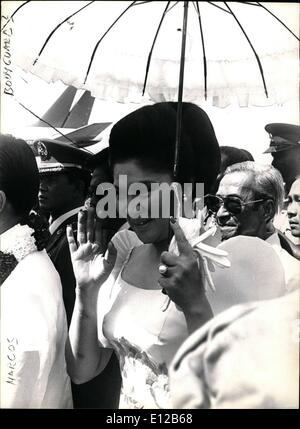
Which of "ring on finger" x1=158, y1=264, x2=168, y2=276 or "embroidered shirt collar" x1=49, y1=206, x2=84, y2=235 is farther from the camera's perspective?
"embroidered shirt collar" x1=49, y1=206, x2=84, y2=235

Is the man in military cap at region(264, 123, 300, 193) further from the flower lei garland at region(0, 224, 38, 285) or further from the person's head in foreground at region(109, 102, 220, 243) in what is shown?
the flower lei garland at region(0, 224, 38, 285)

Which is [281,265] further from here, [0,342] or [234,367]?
[234,367]

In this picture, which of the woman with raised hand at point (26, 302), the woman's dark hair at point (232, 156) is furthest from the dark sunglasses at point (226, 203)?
the woman with raised hand at point (26, 302)

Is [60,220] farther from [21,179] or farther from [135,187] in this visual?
[135,187]

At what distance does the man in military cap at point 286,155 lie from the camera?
3609 mm

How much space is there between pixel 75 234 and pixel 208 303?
839mm

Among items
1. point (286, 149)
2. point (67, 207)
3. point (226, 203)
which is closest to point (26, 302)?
point (67, 207)

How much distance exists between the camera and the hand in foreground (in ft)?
11.1

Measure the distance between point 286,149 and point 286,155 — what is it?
0.03 m

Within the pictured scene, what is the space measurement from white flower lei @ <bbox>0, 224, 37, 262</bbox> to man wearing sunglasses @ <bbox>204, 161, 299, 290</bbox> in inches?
39.9

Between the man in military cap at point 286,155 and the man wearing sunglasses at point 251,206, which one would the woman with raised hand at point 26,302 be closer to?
the man wearing sunglasses at point 251,206

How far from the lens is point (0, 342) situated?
3.74 metres

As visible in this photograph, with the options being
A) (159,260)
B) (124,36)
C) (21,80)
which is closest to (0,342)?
(159,260)

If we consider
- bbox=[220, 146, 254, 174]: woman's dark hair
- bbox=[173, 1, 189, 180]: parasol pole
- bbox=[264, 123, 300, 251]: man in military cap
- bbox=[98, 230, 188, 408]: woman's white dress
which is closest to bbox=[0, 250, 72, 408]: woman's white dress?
bbox=[98, 230, 188, 408]: woman's white dress
